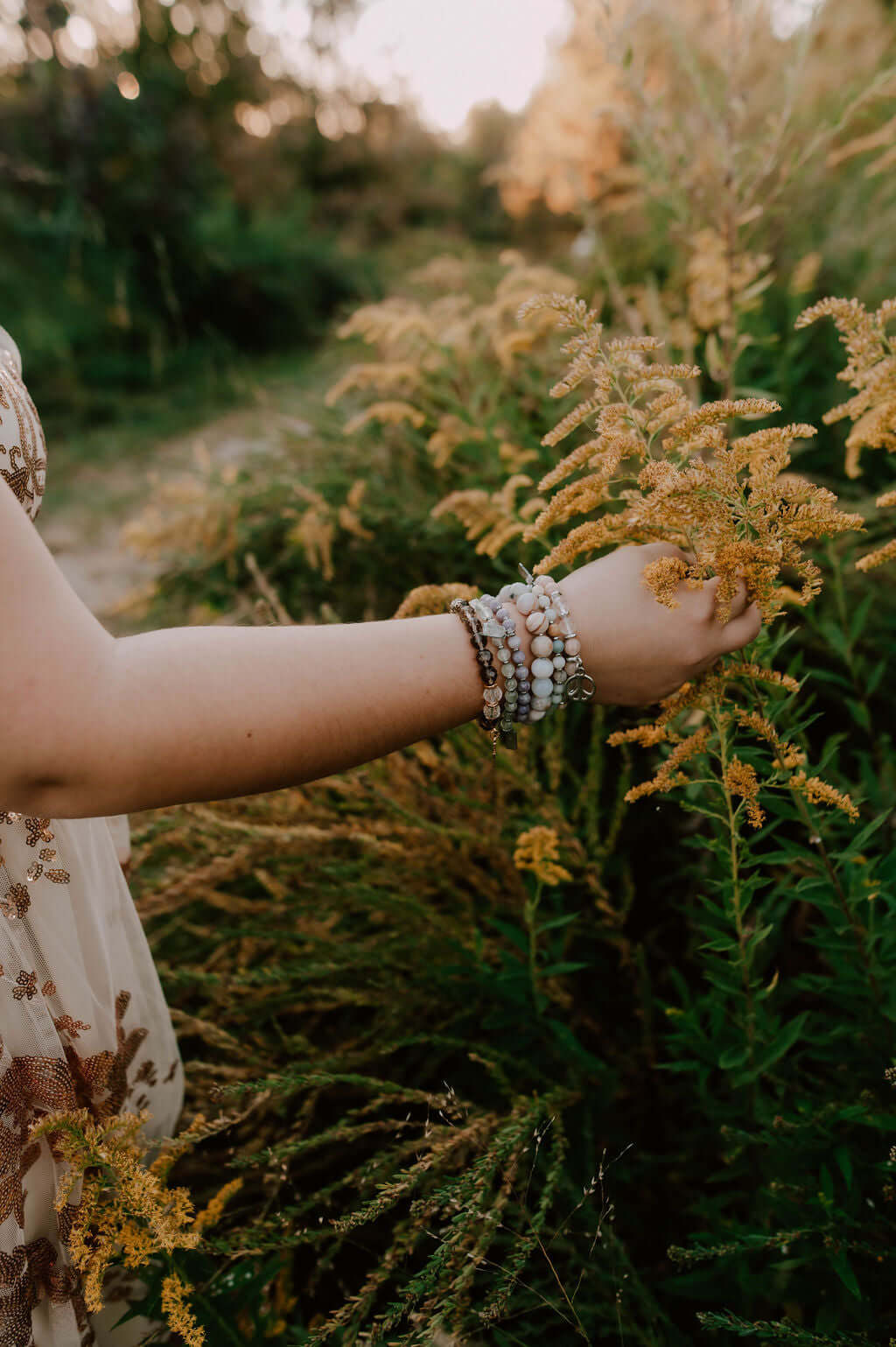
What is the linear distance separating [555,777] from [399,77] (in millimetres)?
5043

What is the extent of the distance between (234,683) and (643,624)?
39cm

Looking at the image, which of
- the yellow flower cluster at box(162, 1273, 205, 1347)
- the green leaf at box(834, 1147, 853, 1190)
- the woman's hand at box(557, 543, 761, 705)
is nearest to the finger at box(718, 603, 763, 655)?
the woman's hand at box(557, 543, 761, 705)

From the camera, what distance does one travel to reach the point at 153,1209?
30.3 inches

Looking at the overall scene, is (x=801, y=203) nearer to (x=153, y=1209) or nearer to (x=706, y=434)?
(x=706, y=434)

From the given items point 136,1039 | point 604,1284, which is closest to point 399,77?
point 136,1039

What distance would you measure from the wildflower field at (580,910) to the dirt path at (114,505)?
1.60 m

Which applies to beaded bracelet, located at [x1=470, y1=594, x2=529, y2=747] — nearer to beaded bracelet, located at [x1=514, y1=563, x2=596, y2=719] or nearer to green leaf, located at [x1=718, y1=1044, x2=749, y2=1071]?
beaded bracelet, located at [x1=514, y1=563, x2=596, y2=719]

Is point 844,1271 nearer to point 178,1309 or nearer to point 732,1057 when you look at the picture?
point 732,1057

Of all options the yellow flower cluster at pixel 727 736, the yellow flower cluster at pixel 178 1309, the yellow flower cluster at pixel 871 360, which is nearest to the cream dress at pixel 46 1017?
the yellow flower cluster at pixel 178 1309

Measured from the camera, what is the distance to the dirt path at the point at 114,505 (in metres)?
3.80

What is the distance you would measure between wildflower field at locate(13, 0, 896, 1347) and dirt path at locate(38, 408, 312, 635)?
1.60m

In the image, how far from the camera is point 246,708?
2.06 ft

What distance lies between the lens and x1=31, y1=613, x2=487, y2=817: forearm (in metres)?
0.60

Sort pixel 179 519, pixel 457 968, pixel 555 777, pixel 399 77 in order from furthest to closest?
1. pixel 399 77
2. pixel 179 519
3. pixel 555 777
4. pixel 457 968
